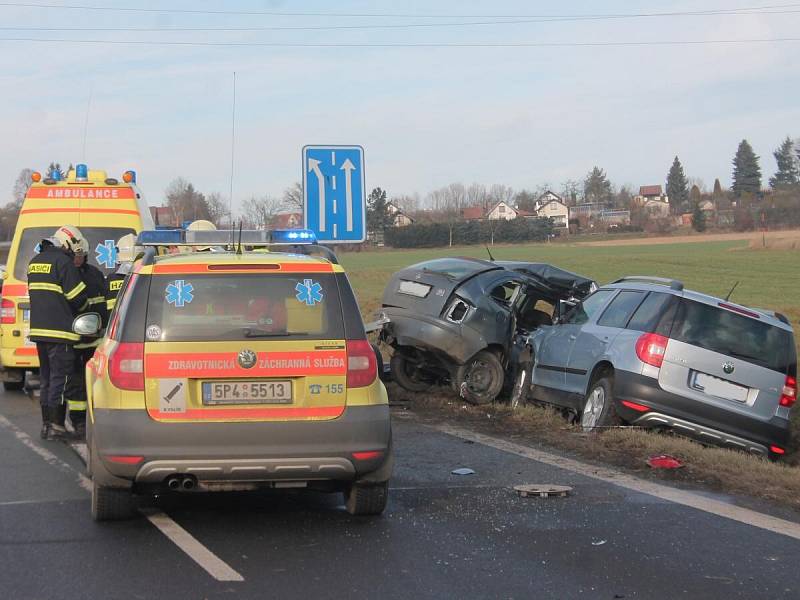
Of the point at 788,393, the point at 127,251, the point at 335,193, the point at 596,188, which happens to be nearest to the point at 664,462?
the point at 788,393

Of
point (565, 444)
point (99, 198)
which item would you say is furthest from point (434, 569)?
point (99, 198)

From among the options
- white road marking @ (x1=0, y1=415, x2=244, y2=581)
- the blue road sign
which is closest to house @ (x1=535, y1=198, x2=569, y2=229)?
the blue road sign

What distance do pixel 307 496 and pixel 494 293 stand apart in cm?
534

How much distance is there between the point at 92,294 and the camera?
9117mm

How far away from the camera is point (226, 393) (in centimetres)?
571

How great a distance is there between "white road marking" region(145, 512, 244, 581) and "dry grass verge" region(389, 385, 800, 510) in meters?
3.63

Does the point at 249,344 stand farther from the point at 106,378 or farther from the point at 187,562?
the point at 187,562

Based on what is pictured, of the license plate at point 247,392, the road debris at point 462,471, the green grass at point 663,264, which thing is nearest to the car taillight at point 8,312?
the road debris at point 462,471

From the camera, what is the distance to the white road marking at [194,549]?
5160 millimetres

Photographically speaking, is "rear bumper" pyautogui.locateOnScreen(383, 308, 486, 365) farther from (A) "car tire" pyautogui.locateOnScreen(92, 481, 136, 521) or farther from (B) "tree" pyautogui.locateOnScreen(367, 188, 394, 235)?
(B) "tree" pyautogui.locateOnScreen(367, 188, 394, 235)

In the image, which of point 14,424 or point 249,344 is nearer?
point 249,344

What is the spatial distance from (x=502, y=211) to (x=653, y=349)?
55.8 meters

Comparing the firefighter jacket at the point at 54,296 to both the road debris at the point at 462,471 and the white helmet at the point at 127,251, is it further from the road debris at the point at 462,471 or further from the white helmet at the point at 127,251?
the road debris at the point at 462,471

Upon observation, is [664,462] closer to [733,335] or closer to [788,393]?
[733,335]
